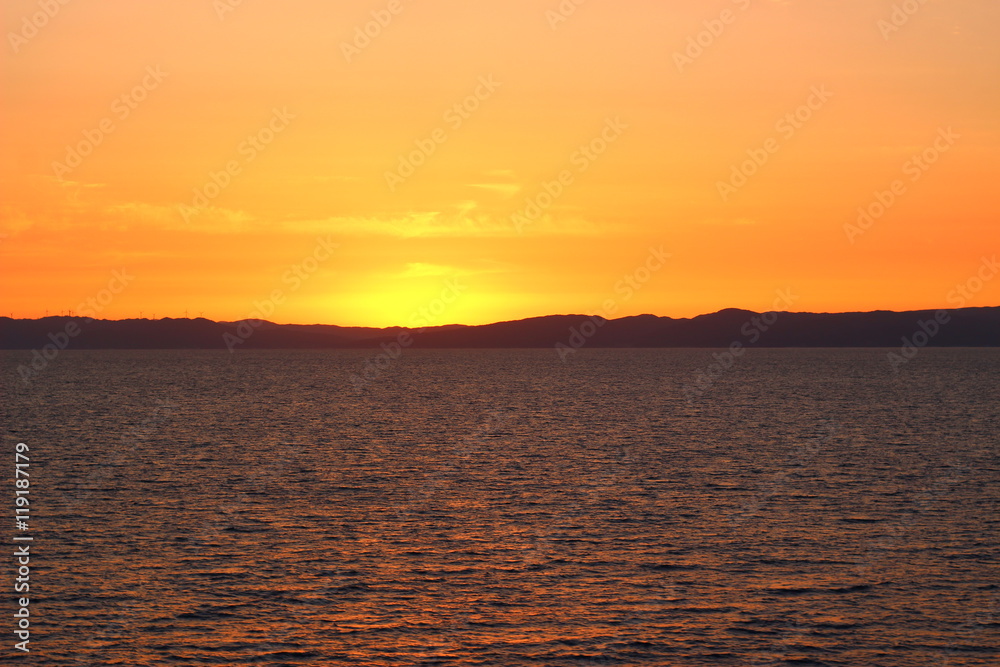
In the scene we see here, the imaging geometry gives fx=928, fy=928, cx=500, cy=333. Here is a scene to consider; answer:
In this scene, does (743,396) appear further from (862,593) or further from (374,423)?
(862,593)

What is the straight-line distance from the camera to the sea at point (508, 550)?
3509 cm

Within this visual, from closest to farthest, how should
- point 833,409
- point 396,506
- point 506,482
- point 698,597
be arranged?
point 698,597 → point 396,506 → point 506,482 → point 833,409

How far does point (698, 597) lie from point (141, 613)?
23229 millimetres

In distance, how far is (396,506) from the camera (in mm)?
59000

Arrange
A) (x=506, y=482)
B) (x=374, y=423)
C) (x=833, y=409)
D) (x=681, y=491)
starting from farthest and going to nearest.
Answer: (x=833, y=409) → (x=374, y=423) → (x=506, y=482) → (x=681, y=491)

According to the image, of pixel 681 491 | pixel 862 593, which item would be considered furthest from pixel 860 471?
pixel 862 593

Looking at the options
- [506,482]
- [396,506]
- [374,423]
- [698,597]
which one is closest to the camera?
[698,597]

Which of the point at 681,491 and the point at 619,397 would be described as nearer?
the point at 681,491

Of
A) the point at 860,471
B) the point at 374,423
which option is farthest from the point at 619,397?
the point at 860,471

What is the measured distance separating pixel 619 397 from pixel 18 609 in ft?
447

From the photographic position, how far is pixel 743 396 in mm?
167000

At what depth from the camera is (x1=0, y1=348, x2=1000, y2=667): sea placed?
35094mm

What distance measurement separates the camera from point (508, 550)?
157 feet

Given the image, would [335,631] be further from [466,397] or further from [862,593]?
[466,397]
